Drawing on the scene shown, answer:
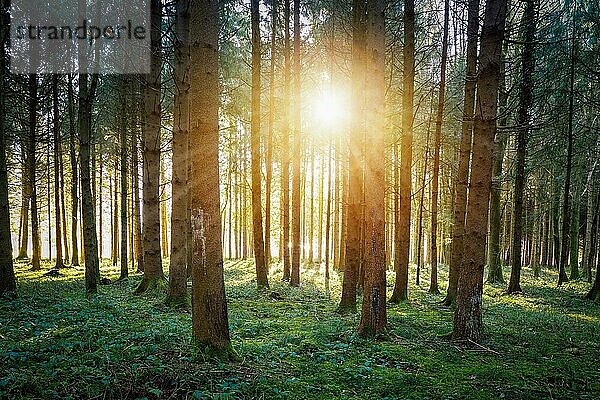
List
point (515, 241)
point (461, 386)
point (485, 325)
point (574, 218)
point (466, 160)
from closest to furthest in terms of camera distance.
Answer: point (461, 386) < point (485, 325) < point (466, 160) < point (515, 241) < point (574, 218)

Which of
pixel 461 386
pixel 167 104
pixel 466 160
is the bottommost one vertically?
pixel 461 386

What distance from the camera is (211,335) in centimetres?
506

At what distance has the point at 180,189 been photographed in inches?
364

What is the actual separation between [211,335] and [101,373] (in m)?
1.28

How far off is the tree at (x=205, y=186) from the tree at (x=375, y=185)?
116 inches

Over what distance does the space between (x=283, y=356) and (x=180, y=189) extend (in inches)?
195

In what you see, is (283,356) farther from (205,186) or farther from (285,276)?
(285,276)

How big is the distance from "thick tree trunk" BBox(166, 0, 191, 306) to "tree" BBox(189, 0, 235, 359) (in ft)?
13.9

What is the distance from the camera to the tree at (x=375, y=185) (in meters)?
Result: 7.00

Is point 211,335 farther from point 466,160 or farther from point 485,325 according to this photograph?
point 466,160

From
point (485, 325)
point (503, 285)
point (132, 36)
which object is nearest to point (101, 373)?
point (485, 325)

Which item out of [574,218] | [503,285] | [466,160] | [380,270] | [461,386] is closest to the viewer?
[461,386]
